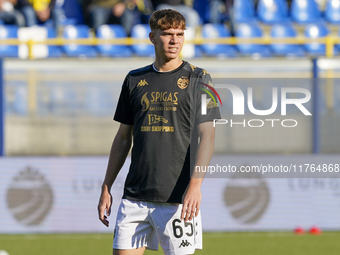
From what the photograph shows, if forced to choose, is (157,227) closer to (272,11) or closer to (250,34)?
(250,34)

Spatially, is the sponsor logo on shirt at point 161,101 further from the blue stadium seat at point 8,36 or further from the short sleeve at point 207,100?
the blue stadium seat at point 8,36

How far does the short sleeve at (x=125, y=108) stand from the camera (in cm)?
312

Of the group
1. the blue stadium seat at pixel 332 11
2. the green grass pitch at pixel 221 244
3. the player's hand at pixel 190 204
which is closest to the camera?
the player's hand at pixel 190 204

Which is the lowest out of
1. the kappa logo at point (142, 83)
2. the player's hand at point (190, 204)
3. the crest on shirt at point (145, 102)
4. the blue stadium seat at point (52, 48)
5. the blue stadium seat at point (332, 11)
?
the player's hand at point (190, 204)

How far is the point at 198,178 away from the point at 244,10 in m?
9.52

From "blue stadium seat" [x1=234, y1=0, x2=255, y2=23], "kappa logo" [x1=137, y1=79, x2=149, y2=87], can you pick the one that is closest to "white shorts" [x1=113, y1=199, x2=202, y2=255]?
"kappa logo" [x1=137, y1=79, x2=149, y2=87]

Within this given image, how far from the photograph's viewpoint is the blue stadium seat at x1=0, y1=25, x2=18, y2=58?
10.2 metres

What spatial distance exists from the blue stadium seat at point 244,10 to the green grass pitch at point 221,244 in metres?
6.23

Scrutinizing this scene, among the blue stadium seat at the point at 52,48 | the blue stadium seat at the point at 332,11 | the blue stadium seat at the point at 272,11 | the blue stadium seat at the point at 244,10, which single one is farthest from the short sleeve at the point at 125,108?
the blue stadium seat at the point at 332,11

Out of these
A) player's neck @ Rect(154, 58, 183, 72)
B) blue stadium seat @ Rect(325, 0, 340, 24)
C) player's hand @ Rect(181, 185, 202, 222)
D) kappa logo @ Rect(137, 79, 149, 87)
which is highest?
blue stadium seat @ Rect(325, 0, 340, 24)

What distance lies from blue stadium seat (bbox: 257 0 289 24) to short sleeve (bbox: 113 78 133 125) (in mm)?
9094

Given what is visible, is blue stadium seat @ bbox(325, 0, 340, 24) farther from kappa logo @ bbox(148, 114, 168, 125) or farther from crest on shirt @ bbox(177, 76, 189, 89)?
kappa logo @ bbox(148, 114, 168, 125)

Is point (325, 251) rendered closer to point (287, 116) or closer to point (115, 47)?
point (287, 116)

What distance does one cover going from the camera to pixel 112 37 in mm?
10680
